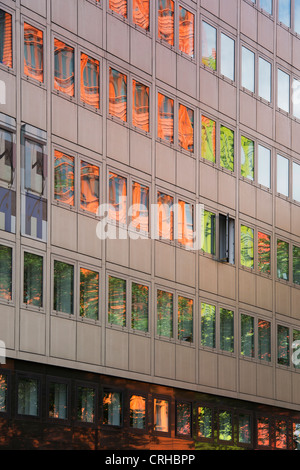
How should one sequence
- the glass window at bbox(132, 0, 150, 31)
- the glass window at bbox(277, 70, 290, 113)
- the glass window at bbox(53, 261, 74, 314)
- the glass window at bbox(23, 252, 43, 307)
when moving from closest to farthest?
1. the glass window at bbox(23, 252, 43, 307)
2. the glass window at bbox(53, 261, 74, 314)
3. the glass window at bbox(132, 0, 150, 31)
4. the glass window at bbox(277, 70, 290, 113)

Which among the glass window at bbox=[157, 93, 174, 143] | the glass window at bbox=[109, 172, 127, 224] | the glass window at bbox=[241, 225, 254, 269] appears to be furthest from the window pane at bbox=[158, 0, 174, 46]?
the glass window at bbox=[241, 225, 254, 269]

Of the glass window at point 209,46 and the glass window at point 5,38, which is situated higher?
the glass window at point 209,46

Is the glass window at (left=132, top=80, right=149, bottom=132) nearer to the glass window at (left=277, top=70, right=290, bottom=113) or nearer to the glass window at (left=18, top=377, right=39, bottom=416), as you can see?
the glass window at (left=277, top=70, right=290, bottom=113)

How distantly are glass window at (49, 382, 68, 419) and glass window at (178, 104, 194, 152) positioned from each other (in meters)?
11.9

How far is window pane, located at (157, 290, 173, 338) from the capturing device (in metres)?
44.1

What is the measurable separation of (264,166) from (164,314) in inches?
416

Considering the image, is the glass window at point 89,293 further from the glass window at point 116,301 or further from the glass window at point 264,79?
the glass window at point 264,79

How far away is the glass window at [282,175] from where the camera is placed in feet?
175

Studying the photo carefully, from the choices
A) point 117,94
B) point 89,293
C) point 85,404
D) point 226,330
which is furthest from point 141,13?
point 85,404

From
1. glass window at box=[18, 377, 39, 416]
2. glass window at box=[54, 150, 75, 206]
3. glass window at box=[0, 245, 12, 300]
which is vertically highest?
glass window at box=[54, 150, 75, 206]

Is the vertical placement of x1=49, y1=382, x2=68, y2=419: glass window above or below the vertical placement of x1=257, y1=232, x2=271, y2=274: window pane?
below

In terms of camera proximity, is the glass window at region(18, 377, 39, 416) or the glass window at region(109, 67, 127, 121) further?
the glass window at region(109, 67, 127, 121)

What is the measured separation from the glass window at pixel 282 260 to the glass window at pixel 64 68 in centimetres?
1557

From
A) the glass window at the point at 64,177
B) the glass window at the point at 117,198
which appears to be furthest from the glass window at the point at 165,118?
the glass window at the point at 64,177
